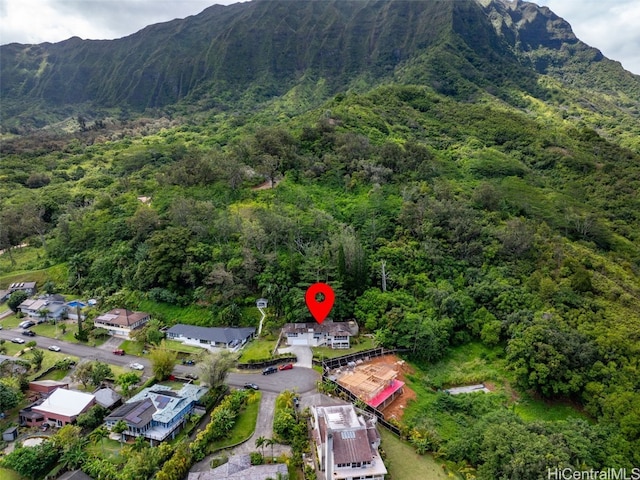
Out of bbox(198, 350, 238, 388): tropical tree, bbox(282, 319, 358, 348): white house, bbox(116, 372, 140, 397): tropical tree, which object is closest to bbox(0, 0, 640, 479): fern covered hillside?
bbox(282, 319, 358, 348): white house

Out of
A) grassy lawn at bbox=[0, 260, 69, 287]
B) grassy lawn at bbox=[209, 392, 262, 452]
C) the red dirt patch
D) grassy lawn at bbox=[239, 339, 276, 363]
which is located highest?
grassy lawn at bbox=[0, 260, 69, 287]

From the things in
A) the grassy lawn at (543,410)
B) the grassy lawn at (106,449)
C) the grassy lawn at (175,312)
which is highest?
the grassy lawn at (175,312)

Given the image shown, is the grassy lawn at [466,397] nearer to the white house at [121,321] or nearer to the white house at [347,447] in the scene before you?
the white house at [347,447]

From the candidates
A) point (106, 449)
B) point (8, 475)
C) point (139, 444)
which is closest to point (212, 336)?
point (139, 444)

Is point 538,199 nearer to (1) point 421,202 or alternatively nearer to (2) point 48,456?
(1) point 421,202

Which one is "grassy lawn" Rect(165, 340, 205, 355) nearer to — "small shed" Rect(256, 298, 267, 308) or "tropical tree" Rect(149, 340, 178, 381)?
"tropical tree" Rect(149, 340, 178, 381)

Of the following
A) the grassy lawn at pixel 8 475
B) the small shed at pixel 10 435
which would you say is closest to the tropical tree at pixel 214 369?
the grassy lawn at pixel 8 475

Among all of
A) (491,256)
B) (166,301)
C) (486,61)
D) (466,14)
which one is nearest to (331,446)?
(166,301)
